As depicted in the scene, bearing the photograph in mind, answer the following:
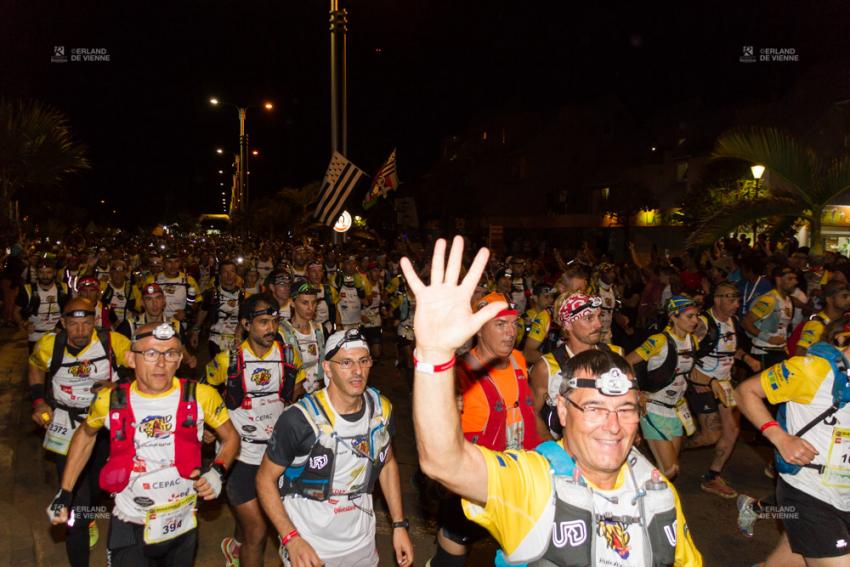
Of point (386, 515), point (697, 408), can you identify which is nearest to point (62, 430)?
point (386, 515)

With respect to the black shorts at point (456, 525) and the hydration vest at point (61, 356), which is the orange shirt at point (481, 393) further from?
the hydration vest at point (61, 356)

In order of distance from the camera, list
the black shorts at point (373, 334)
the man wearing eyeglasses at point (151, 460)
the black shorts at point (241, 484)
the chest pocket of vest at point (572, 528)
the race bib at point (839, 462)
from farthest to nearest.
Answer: the black shorts at point (373, 334), the black shorts at point (241, 484), the race bib at point (839, 462), the man wearing eyeglasses at point (151, 460), the chest pocket of vest at point (572, 528)

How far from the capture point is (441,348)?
83.8 inches

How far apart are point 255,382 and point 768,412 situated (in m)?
3.70

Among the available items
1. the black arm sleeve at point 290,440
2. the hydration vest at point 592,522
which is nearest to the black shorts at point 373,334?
the black arm sleeve at point 290,440

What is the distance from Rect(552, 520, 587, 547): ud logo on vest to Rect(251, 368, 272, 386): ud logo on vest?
11.3ft

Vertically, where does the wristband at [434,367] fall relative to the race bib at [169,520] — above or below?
above

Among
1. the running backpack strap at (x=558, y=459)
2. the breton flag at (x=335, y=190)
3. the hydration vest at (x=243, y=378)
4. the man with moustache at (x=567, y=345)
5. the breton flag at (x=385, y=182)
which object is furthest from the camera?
the breton flag at (x=385, y=182)

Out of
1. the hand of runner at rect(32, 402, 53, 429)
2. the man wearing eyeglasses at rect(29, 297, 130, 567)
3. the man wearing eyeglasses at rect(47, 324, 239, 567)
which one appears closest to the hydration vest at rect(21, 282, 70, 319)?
the man wearing eyeglasses at rect(29, 297, 130, 567)

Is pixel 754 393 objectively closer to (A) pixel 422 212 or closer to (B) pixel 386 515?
(B) pixel 386 515

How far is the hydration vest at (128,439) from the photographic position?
12.3 feet

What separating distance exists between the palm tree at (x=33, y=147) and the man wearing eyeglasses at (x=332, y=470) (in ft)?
31.7

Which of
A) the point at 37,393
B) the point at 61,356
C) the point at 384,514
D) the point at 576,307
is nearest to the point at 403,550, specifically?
the point at 576,307

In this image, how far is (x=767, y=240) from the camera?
14.0 meters
